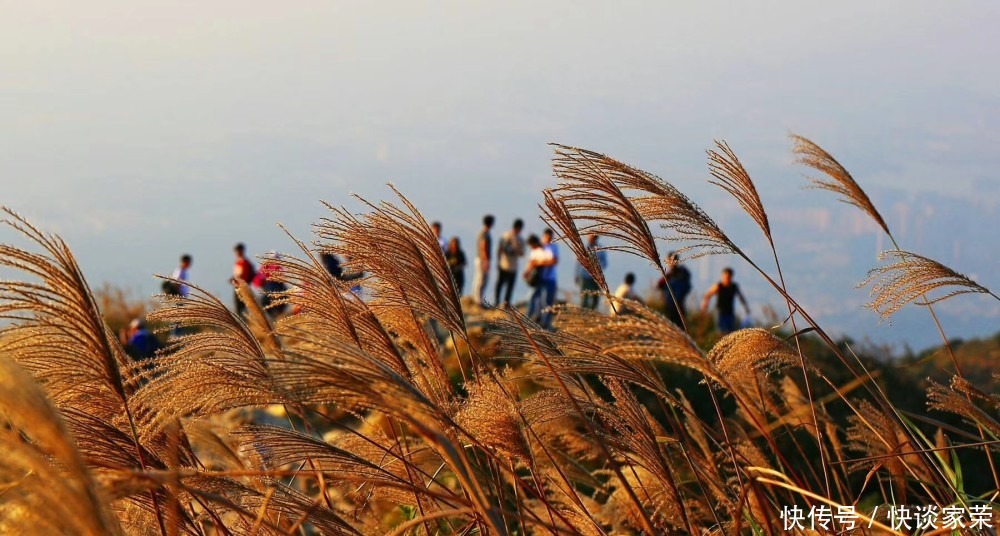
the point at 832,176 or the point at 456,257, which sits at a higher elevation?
the point at 832,176

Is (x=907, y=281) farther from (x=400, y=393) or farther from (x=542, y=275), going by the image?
(x=542, y=275)

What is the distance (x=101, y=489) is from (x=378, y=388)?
1.73 feet

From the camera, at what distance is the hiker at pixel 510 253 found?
15203mm

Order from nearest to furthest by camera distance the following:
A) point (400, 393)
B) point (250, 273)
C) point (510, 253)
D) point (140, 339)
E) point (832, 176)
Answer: point (400, 393) → point (832, 176) → point (140, 339) → point (250, 273) → point (510, 253)

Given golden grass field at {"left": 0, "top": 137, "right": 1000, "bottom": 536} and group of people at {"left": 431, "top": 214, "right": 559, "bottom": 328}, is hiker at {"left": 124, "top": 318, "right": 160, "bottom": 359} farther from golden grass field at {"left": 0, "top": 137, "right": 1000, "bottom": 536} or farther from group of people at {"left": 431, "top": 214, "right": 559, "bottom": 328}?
golden grass field at {"left": 0, "top": 137, "right": 1000, "bottom": 536}

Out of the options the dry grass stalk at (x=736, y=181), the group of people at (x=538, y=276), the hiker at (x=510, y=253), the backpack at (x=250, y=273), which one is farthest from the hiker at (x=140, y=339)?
the dry grass stalk at (x=736, y=181)

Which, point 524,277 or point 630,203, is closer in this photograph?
point 630,203

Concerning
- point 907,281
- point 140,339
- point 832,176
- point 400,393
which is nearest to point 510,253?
point 140,339

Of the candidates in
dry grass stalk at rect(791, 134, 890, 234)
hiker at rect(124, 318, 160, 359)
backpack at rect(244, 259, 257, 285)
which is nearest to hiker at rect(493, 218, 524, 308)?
backpack at rect(244, 259, 257, 285)

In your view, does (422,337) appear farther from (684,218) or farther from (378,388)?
(378,388)

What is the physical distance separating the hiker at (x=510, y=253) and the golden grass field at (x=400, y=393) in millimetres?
11203

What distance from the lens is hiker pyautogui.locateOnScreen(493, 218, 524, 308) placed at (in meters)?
15.2

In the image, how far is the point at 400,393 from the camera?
1814 millimetres

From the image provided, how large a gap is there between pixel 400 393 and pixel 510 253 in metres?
13.4
